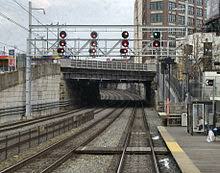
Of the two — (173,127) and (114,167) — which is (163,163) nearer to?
(114,167)

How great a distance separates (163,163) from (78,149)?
4.61m

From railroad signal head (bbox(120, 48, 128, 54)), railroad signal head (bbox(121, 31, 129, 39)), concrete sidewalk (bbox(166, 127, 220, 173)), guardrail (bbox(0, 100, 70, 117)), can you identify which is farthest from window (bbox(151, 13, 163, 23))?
concrete sidewalk (bbox(166, 127, 220, 173))

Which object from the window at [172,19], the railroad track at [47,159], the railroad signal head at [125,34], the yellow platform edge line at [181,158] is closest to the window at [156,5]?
the window at [172,19]

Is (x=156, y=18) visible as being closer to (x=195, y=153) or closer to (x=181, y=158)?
(x=195, y=153)

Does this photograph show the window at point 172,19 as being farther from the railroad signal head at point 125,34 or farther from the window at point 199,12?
the railroad signal head at point 125,34

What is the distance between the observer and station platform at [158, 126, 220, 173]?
14648mm

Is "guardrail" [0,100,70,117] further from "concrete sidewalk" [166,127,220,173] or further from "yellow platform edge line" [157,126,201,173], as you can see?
"yellow platform edge line" [157,126,201,173]

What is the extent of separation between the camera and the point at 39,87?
5288 centimetres

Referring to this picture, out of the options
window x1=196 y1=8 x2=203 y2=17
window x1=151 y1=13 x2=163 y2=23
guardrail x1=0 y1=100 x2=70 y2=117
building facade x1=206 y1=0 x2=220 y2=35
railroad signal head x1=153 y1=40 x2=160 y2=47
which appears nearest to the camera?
railroad signal head x1=153 y1=40 x2=160 y2=47

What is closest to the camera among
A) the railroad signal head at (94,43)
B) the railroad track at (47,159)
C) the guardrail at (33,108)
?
the railroad track at (47,159)

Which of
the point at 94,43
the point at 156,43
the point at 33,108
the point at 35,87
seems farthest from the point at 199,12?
the point at 156,43

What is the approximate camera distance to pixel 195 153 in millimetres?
18547

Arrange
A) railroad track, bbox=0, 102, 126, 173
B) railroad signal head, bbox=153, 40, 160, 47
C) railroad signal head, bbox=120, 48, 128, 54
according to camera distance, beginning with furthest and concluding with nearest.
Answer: railroad signal head, bbox=120, 48, 128, 54 → railroad signal head, bbox=153, 40, 160, 47 → railroad track, bbox=0, 102, 126, 173

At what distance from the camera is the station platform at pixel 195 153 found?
48.1 ft
